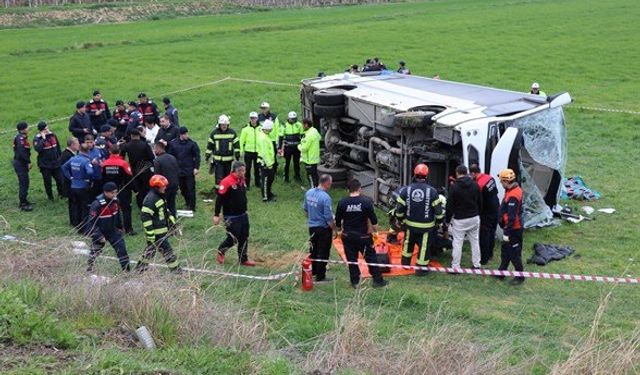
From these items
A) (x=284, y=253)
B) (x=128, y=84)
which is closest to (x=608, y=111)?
(x=284, y=253)

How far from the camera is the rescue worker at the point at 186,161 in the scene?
13.0 metres

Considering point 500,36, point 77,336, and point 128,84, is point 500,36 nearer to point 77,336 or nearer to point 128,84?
point 128,84

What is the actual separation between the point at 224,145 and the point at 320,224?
183 inches

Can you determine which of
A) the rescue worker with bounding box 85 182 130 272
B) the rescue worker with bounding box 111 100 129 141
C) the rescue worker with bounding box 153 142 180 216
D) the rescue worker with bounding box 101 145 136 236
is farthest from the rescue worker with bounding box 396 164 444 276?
the rescue worker with bounding box 111 100 129 141

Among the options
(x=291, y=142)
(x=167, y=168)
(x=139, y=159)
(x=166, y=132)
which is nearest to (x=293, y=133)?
(x=291, y=142)

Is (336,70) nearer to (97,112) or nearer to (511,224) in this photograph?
(97,112)

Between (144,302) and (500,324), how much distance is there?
156 inches

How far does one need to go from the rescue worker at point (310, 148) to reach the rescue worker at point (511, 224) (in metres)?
A: 5.11

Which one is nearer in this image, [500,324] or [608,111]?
[500,324]

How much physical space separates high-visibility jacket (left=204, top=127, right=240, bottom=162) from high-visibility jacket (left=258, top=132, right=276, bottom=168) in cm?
44

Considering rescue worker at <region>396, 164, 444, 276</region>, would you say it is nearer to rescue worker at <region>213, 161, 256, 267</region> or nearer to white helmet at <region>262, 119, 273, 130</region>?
rescue worker at <region>213, 161, 256, 267</region>

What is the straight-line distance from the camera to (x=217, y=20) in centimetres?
4784

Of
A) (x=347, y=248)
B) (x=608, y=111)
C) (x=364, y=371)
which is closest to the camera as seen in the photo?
(x=364, y=371)

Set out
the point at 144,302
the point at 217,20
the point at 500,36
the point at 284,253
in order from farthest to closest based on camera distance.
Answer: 1. the point at 217,20
2. the point at 500,36
3. the point at 284,253
4. the point at 144,302
